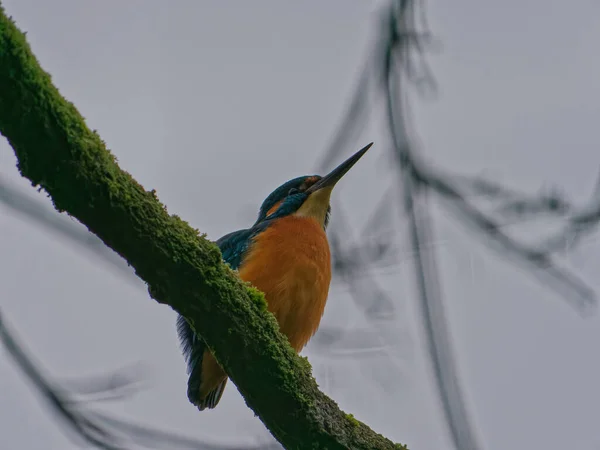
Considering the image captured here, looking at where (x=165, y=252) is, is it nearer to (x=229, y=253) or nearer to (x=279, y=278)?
(x=279, y=278)

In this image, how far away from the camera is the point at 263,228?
5855mm

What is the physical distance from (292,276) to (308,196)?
1.36m

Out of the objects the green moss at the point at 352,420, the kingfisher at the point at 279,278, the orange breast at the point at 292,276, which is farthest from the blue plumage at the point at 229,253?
the green moss at the point at 352,420

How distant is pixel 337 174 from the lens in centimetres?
631

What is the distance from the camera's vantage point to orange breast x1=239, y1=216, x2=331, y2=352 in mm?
5148

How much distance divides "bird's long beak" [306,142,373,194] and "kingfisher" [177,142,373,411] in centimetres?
1

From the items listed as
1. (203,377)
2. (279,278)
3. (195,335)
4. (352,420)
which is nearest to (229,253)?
(279,278)

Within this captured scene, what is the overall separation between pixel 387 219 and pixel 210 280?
6.79 feet

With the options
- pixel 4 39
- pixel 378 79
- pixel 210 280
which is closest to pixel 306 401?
pixel 210 280

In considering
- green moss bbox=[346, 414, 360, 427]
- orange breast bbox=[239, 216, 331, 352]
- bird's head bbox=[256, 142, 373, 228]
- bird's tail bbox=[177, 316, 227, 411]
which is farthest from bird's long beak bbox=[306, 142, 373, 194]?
green moss bbox=[346, 414, 360, 427]

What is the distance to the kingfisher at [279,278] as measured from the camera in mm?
5137

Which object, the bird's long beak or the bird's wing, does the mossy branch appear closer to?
the bird's wing

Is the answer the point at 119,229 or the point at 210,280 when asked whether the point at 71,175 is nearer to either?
the point at 119,229

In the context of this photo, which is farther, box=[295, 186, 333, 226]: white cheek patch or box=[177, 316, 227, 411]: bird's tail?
box=[295, 186, 333, 226]: white cheek patch
